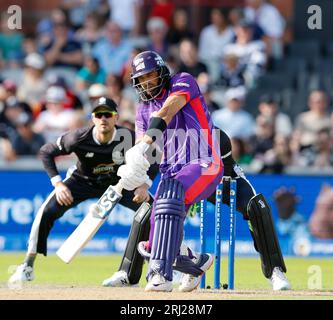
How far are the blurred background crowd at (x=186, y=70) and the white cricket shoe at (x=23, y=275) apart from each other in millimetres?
5863

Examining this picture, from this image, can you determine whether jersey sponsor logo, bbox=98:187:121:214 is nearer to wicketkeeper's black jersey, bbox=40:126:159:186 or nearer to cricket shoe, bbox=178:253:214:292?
cricket shoe, bbox=178:253:214:292

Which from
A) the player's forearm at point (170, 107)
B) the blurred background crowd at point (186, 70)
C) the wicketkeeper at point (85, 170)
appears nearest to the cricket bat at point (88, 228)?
the player's forearm at point (170, 107)

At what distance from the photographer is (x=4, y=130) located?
59.5 ft

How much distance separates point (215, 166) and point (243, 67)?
33.2ft

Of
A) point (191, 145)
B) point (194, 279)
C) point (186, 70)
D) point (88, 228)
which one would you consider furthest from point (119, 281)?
point (186, 70)

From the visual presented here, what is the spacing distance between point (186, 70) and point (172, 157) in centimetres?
933

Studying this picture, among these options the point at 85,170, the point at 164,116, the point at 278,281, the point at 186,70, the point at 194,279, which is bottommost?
the point at 194,279

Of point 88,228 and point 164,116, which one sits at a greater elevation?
point 164,116

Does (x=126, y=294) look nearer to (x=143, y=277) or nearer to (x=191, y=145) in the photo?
(x=191, y=145)

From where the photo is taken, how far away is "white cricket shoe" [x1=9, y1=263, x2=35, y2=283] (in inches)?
452

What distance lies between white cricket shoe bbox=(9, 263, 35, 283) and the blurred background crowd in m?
5.86

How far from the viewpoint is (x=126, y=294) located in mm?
9508

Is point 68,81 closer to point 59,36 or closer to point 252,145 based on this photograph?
point 59,36
